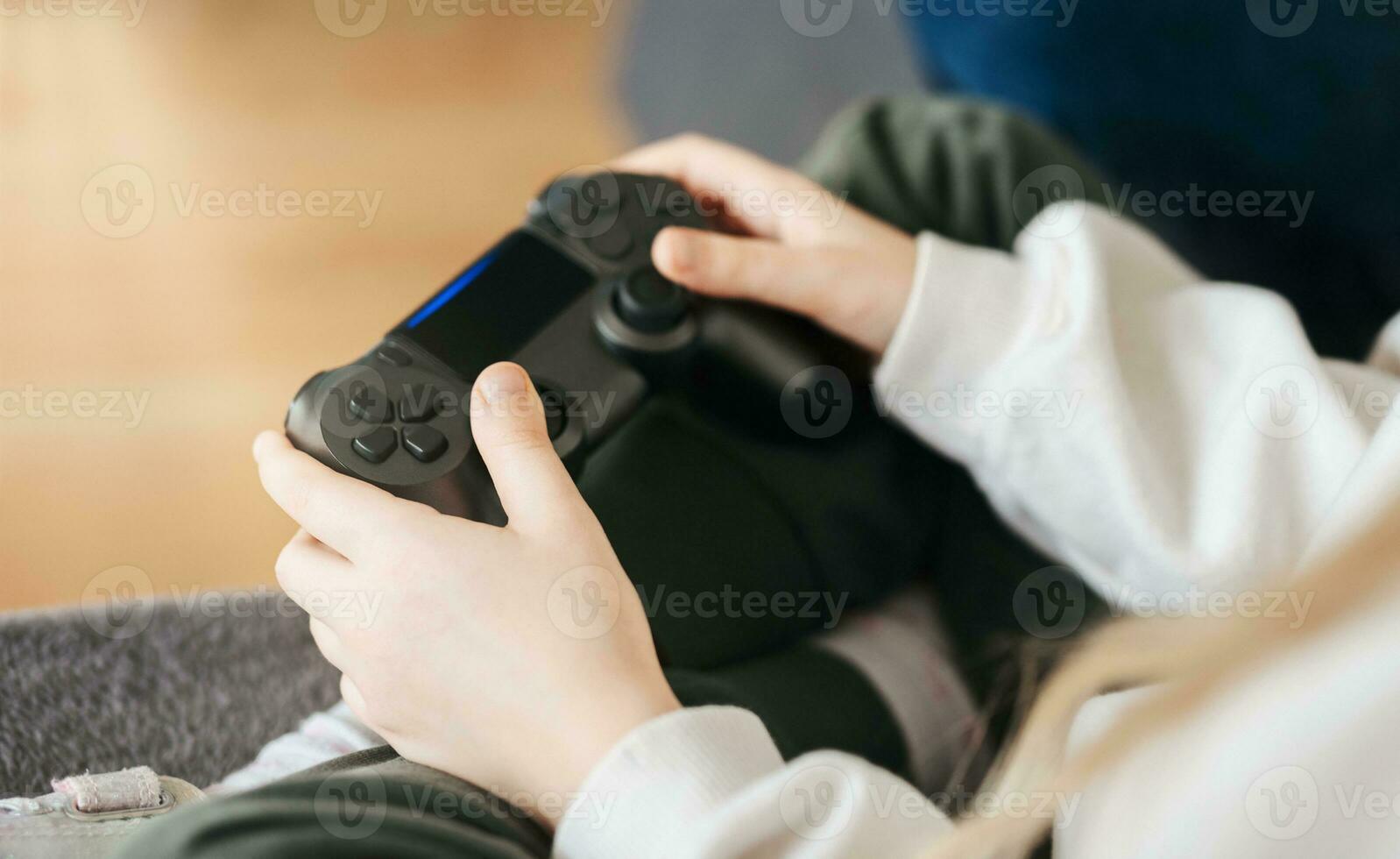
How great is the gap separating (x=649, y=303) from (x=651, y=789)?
224 mm

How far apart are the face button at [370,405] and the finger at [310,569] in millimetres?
52

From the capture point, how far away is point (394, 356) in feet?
1.46

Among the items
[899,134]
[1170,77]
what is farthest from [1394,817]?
[1170,77]

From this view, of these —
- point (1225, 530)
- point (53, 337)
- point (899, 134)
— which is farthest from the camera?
point (53, 337)

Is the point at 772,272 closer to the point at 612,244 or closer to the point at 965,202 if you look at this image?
the point at 612,244

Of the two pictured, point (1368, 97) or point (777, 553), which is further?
point (1368, 97)

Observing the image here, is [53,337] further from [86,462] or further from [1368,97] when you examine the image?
[1368,97]

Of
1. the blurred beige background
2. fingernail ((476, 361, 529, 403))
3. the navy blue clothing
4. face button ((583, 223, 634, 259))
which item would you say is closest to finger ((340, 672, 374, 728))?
fingernail ((476, 361, 529, 403))

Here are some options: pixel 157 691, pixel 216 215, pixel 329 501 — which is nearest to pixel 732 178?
pixel 329 501

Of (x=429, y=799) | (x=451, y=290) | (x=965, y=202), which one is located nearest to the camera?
(x=429, y=799)

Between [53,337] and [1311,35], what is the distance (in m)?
1.00

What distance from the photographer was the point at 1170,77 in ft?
2.47

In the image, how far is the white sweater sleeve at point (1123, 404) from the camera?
487 mm

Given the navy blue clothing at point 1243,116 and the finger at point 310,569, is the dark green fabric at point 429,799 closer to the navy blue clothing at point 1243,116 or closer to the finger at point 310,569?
the finger at point 310,569
